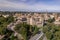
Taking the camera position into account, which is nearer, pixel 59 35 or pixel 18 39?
pixel 59 35

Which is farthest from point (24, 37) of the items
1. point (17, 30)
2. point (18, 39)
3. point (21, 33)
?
point (17, 30)

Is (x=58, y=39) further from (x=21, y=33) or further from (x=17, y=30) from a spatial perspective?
(x=17, y=30)

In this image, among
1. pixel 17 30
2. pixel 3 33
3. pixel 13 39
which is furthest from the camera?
pixel 17 30

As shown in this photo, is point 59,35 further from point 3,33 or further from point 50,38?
point 3,33

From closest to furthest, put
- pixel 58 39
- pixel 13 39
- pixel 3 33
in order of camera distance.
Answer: pixel 58 39, pixel 13 39, pixel 3 33

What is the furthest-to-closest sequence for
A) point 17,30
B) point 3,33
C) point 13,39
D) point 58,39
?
point 17,30 → point 3,33 → point 13,39 → point 58,39

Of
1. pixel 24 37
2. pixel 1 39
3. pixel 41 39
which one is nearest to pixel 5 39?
pixel 1 39

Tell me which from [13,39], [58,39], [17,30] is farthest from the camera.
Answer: [17,30]

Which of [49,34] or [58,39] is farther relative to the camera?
[49,34]
